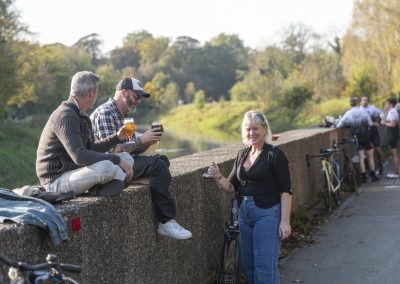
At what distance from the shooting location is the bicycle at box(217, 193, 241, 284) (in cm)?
601

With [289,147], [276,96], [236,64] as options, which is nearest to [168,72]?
[236,64]

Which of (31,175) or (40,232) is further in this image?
(31,175)

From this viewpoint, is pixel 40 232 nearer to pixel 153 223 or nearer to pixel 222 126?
pixel 153 223

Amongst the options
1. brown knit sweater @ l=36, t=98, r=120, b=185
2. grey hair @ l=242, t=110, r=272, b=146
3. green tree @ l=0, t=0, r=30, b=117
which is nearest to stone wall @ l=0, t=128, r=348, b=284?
brown knit sweater @ l=36, t=98, r=120, b=185

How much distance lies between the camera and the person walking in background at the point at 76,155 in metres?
4.41

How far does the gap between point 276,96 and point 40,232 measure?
215ft

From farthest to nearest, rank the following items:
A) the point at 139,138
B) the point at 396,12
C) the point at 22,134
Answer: the point at 22,134
the point at 396,12
the point at 139,138

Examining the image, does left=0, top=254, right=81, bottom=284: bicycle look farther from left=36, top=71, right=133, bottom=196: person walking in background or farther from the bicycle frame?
the bicycle frame

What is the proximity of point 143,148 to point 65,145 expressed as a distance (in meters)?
1.24

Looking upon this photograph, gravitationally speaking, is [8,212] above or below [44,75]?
below

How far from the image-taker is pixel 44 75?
2923 inches

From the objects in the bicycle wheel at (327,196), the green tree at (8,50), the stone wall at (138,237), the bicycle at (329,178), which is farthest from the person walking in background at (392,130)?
the green tree at (8,50)

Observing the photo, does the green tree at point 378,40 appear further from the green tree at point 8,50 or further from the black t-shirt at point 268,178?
the black t-shirt at point 268,178

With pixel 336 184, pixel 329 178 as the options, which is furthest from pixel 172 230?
pixel 336 184
